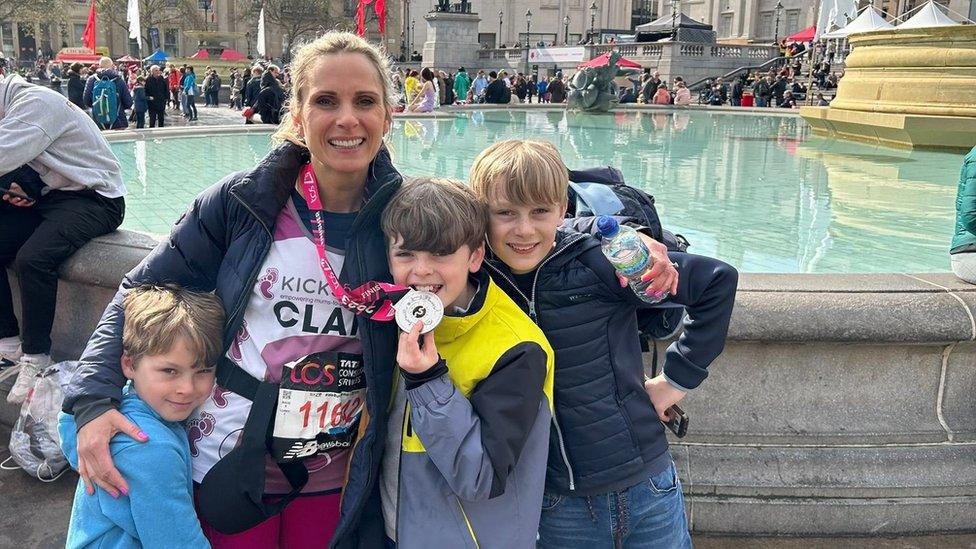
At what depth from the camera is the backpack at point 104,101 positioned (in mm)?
16547

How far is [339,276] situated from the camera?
6.83 ft

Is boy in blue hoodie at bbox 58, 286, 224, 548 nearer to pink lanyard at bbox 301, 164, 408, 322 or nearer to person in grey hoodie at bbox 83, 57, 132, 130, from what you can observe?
pink lanyard at bbox 301, 164, 408, 322

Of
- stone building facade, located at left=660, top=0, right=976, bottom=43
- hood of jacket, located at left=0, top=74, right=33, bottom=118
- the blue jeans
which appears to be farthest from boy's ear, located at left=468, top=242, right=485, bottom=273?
stone building facade, located at left=660, top=0, right=976, bottom=43

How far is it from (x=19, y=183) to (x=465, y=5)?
39986mm

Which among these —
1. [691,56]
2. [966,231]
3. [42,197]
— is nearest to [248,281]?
[42,197]

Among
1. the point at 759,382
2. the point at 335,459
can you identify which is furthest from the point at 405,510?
the point at 759,382

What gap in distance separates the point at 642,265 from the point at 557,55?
4888 centimetres

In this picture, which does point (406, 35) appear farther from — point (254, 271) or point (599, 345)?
point (599, 345)

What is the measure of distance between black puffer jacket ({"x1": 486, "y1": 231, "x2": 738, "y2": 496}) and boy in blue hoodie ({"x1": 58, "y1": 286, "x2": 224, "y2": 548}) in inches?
32.2

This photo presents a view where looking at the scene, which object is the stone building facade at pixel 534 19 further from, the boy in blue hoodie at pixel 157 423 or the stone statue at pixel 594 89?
the boy in blue hoodie at pixel 157 423

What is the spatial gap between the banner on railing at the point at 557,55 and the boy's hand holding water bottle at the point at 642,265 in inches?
1835

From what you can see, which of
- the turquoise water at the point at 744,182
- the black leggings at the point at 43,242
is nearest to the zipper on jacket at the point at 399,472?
the black leggings at the point at 43,242

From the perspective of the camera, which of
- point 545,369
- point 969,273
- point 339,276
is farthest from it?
point 969,273

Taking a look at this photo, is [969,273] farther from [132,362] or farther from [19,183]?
[19,183]
